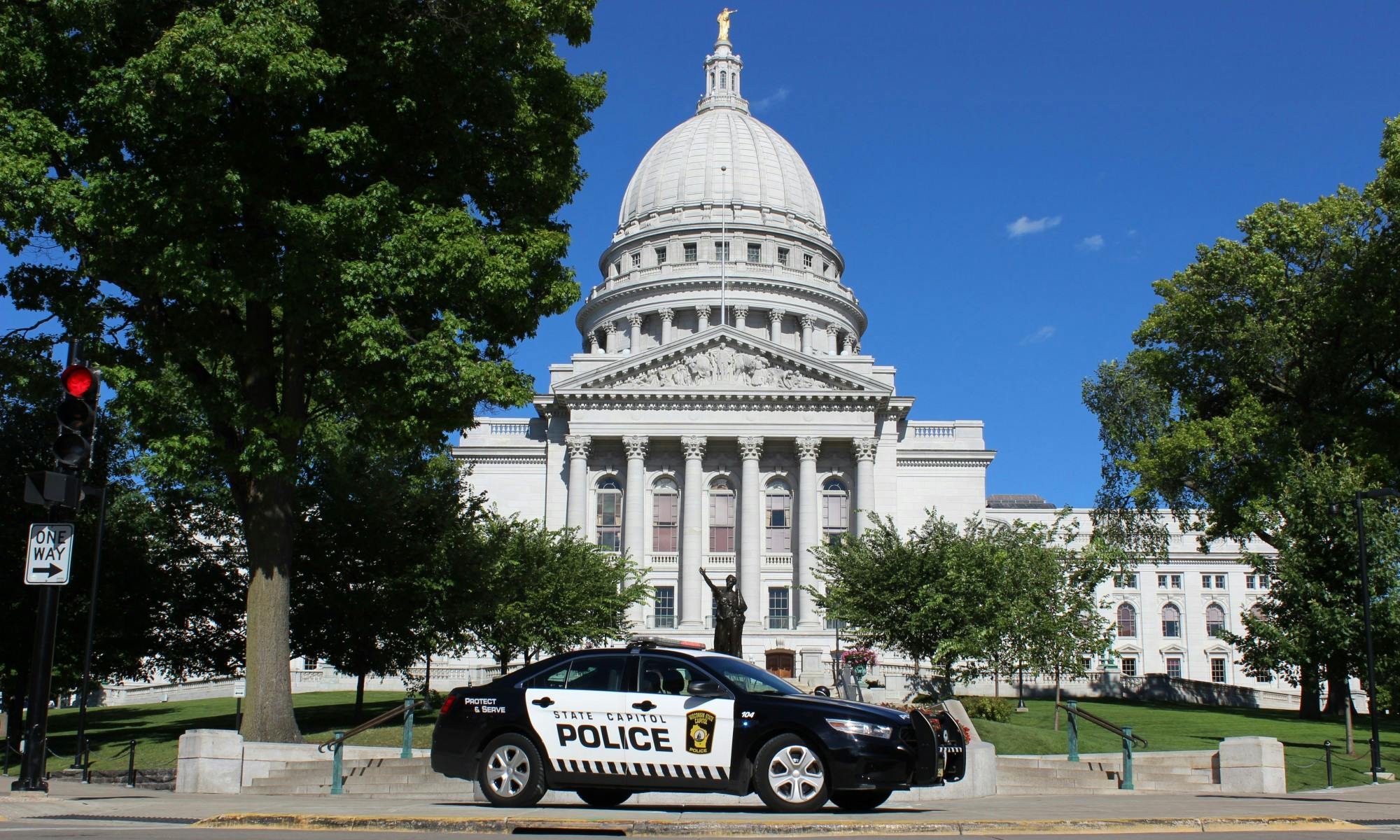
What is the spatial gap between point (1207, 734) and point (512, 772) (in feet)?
78.7

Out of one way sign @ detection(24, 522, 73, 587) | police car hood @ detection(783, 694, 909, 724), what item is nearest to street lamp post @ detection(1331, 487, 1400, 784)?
police car hood @ detection(783, 694, 909, 724)

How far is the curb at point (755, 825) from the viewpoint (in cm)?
1087

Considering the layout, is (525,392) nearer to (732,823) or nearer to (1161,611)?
(732,823)

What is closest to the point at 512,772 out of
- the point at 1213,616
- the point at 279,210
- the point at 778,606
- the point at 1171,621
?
the point at 279,210

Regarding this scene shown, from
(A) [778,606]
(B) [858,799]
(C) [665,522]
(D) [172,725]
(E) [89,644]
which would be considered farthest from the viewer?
(C) [665,522]

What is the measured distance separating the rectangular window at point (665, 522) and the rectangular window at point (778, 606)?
5715 mm

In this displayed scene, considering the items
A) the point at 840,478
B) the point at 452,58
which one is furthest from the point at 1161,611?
the point at 452,58

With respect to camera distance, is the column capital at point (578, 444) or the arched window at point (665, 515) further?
the arched window at point (665, 515)

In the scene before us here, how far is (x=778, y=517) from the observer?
67.1 metres

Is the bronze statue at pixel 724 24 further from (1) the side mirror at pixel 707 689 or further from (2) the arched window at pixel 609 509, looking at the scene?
(1) the side mirror at pixel 707 689

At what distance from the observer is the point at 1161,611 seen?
86.7 meters

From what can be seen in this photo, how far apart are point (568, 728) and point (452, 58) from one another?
12.9 metres

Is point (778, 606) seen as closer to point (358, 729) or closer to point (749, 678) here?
point (358, 729)

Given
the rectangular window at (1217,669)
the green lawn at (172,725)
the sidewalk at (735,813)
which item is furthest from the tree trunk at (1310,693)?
the rectangular window at (1217,669)
